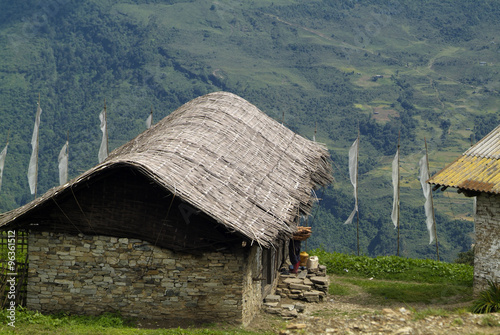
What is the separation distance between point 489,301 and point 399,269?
224 inches

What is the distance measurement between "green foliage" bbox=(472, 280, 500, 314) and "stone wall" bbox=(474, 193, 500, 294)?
0.56 metres

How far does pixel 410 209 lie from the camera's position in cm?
7162

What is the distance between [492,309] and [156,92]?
311ft

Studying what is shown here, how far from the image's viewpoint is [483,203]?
55.5 ft

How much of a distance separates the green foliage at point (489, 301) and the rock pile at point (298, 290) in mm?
3874

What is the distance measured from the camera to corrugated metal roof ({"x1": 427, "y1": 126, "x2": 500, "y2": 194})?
16.6 m

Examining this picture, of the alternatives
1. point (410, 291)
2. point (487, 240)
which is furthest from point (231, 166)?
point (410, 291)

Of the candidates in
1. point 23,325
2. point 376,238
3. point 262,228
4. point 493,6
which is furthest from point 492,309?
point 493,6

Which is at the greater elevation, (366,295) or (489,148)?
(489,148)


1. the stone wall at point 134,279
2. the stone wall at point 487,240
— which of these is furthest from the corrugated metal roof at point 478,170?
Result: the stone wall at point 134,279

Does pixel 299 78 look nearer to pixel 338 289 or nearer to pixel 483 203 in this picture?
pixel 338 289

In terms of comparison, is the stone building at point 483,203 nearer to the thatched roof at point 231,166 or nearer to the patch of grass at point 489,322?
the thatched roof at point 231,166

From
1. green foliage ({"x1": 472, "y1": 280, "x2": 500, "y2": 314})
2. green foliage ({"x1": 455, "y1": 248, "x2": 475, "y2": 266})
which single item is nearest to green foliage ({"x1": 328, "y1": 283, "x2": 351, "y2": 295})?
green foliage ({"x1": 472, "y1": 280, "x2": 500, "y2": 314})

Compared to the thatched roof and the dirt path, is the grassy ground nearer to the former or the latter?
the dirt path
